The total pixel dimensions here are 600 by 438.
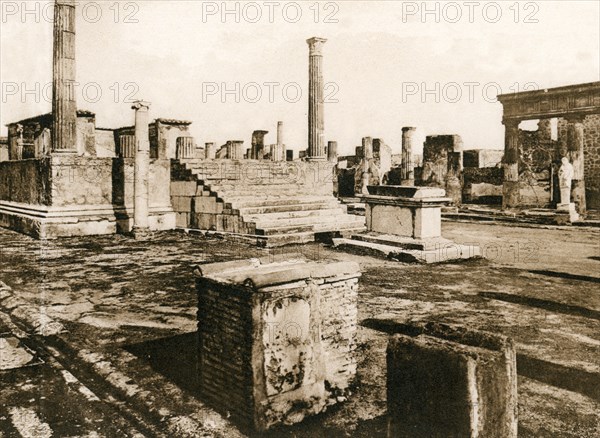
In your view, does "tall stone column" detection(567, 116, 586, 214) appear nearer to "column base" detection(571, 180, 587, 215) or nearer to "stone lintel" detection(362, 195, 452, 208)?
Result: "column base" detection(571, 180, 587, 215)

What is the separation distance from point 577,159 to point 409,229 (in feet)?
36.4

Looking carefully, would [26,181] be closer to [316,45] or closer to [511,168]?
[316,45]

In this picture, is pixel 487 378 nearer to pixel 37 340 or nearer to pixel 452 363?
pixel 452 363

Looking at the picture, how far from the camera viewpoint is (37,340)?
174 inches

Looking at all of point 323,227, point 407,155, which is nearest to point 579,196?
point 407,155

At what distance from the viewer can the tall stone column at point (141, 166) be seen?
37.8ft

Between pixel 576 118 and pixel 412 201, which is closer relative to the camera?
pixel 412 201

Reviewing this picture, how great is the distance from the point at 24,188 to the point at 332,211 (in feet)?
24.0

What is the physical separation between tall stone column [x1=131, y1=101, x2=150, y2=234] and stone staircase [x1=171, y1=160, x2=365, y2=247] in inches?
52.7

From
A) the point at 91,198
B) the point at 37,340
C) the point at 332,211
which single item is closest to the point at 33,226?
the point at 91,198

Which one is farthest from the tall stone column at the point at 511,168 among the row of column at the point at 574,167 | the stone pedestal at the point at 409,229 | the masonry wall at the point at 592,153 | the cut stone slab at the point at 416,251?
the stone pedestal at the point at 409,229

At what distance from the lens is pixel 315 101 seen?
15.2 metres

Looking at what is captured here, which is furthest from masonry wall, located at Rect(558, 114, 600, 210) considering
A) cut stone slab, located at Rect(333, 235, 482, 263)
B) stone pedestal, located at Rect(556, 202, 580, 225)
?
cut stone slab, located at Rect(333, 235, 482, 263)

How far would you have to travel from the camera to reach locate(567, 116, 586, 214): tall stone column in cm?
1741
